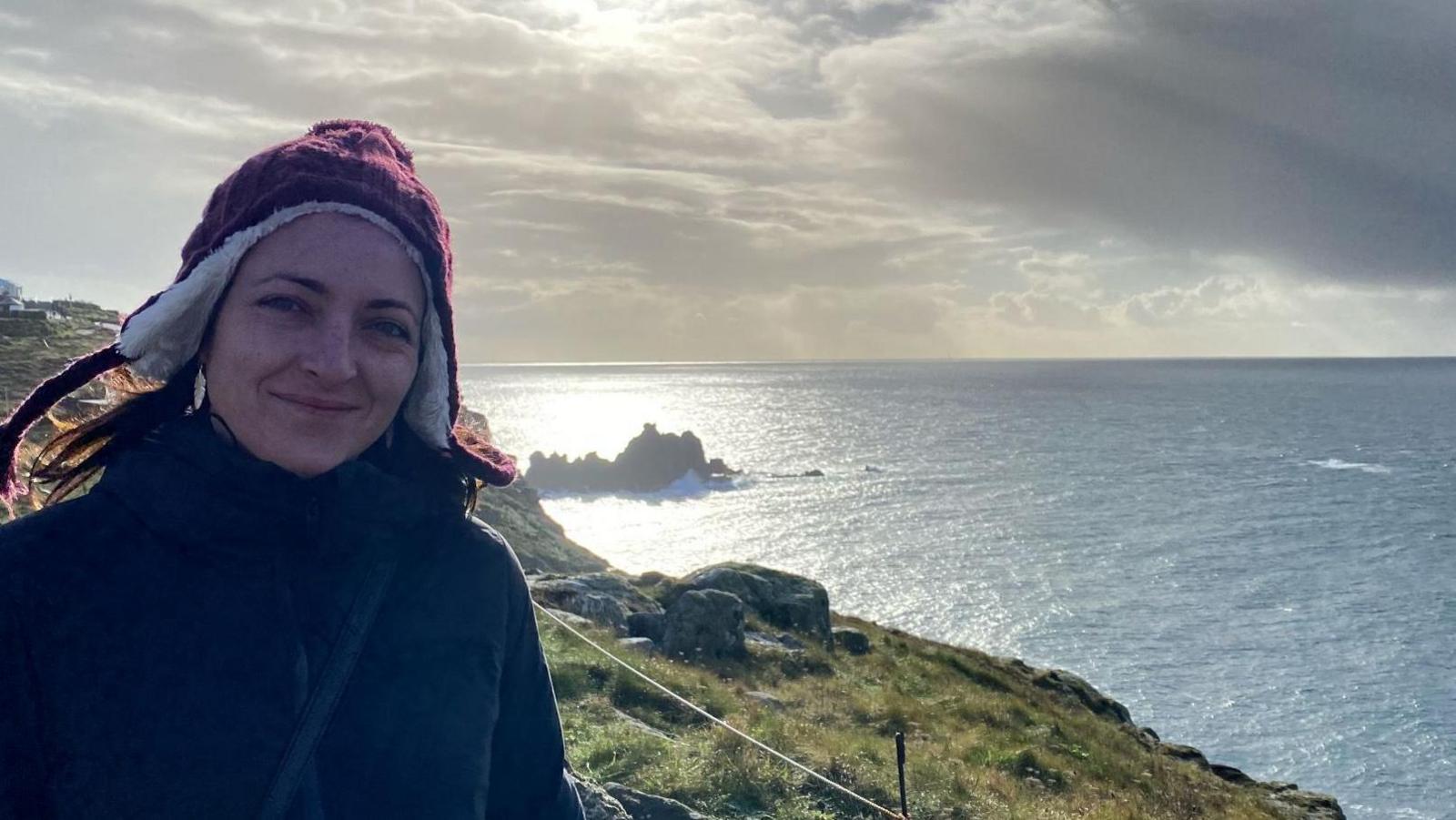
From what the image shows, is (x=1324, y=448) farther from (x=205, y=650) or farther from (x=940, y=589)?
(x=205, y=650)

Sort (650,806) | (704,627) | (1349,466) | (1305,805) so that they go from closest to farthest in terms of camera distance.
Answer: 1. (650,806)
2. (704,627)
3. (1305,805)
4. (1349,466)

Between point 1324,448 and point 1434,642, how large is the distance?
76.7m

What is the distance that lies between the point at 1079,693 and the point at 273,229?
27875 mm

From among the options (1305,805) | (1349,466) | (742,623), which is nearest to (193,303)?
(742,623)

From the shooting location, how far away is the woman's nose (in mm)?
2215

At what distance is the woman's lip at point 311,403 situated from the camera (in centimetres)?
225

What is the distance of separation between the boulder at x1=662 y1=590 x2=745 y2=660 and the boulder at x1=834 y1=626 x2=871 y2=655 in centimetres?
636

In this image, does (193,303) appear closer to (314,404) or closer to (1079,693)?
(314,404)

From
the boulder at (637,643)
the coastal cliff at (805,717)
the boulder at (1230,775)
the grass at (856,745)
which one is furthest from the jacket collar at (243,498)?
the boulder at (1230,775)

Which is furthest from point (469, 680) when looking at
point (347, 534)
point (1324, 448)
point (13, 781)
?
point (1324, 448)

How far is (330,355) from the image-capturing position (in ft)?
7.32

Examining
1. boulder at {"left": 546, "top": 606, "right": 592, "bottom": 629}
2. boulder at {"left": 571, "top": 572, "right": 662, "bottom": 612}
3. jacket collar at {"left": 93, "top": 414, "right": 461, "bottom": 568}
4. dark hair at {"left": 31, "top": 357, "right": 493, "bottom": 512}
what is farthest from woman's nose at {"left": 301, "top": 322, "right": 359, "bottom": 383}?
boulder at {"left": 571, "top": 572, "right": 662, "bottom": 612}

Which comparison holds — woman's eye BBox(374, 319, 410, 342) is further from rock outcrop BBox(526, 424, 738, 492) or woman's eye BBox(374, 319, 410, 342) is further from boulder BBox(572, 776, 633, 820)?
rock outcrop BBox(526, 424, 738, 492)

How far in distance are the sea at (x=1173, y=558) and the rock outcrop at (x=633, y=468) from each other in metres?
2.80
